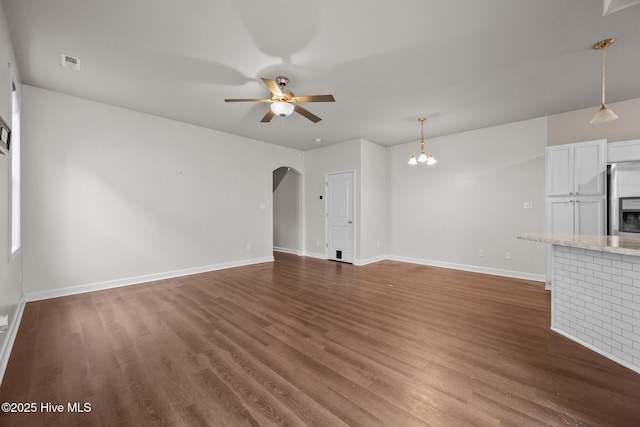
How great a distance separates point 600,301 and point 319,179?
519cm

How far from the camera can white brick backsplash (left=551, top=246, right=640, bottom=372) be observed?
77.8 inches

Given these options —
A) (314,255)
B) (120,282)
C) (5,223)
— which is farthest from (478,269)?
(5,223)

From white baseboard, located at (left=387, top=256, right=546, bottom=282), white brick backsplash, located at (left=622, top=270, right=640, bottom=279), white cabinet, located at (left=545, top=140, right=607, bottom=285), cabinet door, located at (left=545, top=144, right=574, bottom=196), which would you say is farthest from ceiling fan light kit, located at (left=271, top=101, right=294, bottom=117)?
white baseboard, located at (left=387, top=256, right=546, bottom=282)

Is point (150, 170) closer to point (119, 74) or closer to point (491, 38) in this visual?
point (119, 74)

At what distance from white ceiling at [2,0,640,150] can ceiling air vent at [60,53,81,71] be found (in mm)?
62

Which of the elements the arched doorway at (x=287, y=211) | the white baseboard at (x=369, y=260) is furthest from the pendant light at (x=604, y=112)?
the arched doorway at (x=287, y=211)

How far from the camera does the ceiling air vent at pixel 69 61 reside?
8.79 feet

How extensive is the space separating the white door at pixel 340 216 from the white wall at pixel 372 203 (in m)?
0.25

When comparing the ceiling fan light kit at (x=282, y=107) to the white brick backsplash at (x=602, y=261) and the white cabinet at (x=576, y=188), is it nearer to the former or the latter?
the white brick backsplash at (x=602, y=261)

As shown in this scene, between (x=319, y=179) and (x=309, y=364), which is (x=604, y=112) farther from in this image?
(x=319, y=179)

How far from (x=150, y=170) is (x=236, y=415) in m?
4.13

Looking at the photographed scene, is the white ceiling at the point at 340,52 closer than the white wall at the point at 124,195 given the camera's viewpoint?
Yes

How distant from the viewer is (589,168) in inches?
142

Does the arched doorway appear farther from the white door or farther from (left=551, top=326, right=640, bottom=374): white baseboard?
(left=551, top=326, right=640, bottom=374): white baseboard
